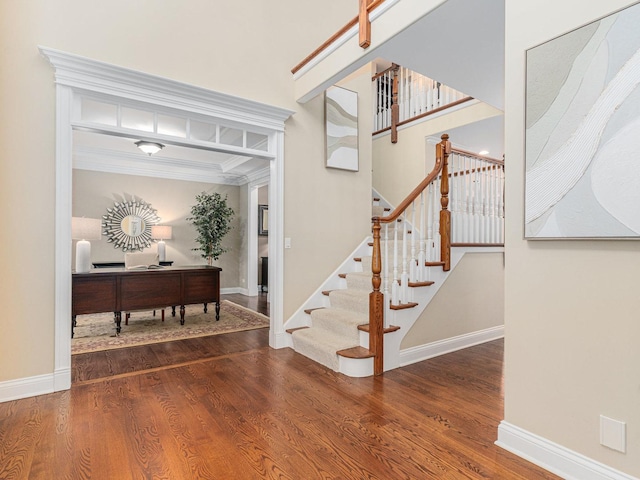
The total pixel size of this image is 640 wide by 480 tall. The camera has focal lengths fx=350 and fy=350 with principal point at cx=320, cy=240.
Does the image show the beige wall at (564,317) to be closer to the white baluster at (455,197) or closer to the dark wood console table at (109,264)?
the white baluster at (455,197)

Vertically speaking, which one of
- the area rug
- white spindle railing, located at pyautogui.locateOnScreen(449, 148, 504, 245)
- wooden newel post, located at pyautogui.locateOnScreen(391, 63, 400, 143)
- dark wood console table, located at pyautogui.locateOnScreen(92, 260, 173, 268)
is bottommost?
the area rug

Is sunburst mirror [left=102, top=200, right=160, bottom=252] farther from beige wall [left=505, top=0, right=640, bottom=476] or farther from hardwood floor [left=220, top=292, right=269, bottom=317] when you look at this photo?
beige wall [left=505, top=0, right=640, bottom=476]

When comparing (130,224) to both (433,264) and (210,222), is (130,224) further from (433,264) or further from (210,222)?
(433,264)

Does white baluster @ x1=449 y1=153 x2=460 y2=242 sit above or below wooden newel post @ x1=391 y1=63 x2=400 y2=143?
below

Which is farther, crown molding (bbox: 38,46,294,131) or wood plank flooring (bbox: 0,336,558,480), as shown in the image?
crown molding (bbox: 38,46,294,131)

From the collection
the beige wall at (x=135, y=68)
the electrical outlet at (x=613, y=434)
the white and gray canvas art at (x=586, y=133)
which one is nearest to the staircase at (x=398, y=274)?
the beige wall at (x=135, y=68)

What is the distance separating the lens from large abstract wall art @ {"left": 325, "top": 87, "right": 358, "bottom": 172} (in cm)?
411

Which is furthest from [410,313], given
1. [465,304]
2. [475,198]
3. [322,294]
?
[475,198]

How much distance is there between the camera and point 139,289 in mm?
4371

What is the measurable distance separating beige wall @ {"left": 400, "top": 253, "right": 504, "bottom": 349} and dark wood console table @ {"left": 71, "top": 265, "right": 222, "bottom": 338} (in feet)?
9.66

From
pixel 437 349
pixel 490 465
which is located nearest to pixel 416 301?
pixel 437 349

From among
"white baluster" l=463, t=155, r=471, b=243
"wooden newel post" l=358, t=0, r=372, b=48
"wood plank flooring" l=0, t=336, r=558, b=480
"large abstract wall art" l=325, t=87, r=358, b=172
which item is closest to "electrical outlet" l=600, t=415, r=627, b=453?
"wood plank flooring" l=0, t=336, r=558, b=480

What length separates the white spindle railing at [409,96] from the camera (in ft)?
17.3

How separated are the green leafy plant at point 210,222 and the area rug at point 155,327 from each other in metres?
1.52
